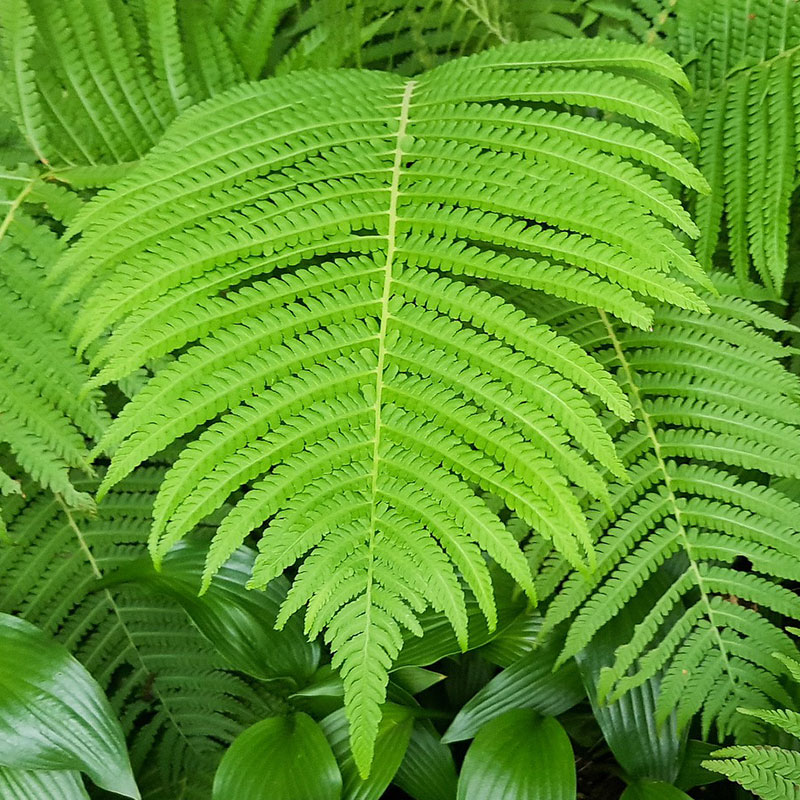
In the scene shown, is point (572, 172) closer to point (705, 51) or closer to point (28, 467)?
point (705, 51)

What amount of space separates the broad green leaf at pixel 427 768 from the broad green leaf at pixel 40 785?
0.53 m

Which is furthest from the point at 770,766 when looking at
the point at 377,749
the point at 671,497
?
the point at 377,749

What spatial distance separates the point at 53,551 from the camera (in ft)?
4.35

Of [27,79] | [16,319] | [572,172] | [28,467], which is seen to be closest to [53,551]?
[28,467]

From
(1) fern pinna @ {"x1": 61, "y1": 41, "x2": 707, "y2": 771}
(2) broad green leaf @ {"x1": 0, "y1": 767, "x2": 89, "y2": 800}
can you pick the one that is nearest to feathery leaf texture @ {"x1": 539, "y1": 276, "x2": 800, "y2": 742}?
(1) fern pinna @ {"x1": 61, "y1": 41, "x2": 707, "y2": 771}

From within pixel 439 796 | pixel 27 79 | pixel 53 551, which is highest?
pixel 27 79

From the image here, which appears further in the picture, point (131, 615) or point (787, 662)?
point (131, 615)

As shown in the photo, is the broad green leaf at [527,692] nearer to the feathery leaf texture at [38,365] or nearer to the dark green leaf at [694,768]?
the dark green leaf at [694,768]

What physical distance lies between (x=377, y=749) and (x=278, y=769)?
0.56 feet

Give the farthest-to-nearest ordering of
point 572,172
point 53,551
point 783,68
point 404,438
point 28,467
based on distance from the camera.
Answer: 1. point 53,551
2. point 783,68
3. point 28,467
4. point 572,172
5. point 404,438

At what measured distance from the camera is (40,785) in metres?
1.16

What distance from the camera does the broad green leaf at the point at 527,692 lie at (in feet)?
4.18

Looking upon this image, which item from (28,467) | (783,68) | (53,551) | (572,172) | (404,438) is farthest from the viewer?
(53,551)

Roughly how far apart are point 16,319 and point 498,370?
72 cm
